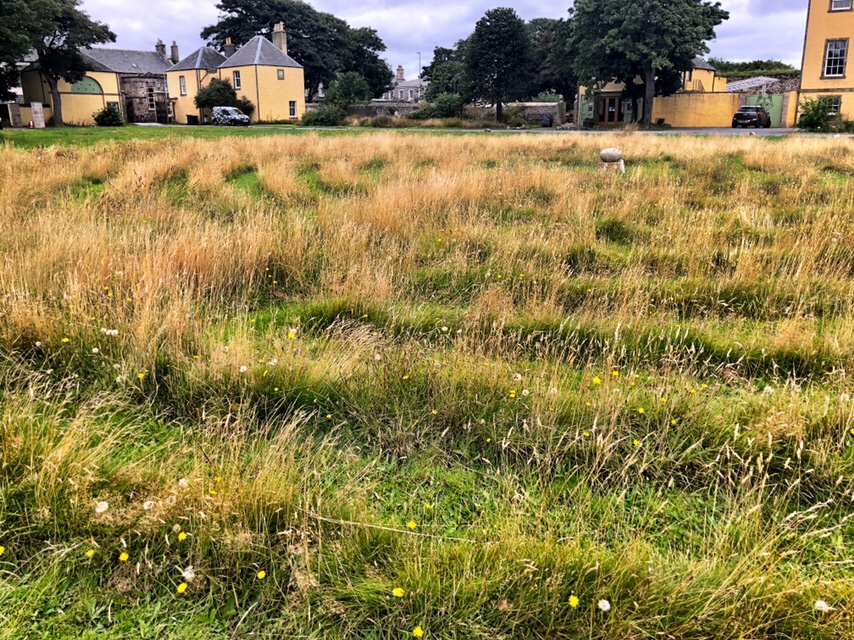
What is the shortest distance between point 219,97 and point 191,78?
7616 mm

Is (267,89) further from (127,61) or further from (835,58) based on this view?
(835,58)

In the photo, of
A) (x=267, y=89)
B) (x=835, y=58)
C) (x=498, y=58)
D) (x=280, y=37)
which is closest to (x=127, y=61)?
(x=280, y=37)

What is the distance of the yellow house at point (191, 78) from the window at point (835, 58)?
4673cm

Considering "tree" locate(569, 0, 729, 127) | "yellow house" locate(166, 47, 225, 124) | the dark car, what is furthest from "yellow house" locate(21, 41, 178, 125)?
the dark car

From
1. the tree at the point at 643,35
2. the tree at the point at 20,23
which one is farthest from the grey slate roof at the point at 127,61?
the tree at the point at 643,35

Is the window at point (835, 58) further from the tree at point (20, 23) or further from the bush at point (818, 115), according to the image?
the tree at point (20, 23)

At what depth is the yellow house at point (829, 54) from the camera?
3519 centimetres

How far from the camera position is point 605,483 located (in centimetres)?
319

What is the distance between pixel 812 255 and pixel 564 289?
2.83 metres

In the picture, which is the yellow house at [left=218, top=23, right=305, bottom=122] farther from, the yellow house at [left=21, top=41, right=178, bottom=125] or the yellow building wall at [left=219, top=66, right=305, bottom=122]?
the yellow house at [left=21, top=41, right=178, bottom=125]

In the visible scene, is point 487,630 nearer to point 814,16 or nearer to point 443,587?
point 443,587

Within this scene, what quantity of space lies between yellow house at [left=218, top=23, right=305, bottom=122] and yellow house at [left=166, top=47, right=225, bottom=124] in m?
2.07

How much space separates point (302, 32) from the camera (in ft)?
224

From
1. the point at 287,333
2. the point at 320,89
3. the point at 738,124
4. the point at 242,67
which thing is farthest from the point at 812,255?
the point at 320,89
